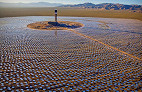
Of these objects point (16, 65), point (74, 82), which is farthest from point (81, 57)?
point (16, 65)

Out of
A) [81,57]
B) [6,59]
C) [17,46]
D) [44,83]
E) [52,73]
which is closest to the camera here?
[44,83]

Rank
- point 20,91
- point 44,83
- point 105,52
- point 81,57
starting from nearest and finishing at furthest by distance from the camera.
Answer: point 20,91, point 44,83, point 81,57, point 105,52

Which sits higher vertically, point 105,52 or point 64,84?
point 105,52

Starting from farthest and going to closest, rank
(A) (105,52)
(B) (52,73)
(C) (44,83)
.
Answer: (A) (105,52), (B) (52,73), (C) (44,83)

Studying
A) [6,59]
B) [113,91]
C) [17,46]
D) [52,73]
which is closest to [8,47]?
[17,46]

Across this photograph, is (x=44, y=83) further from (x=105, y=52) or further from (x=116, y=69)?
(x=105, y=52)

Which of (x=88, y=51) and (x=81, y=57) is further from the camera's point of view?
(x=88, y=51)

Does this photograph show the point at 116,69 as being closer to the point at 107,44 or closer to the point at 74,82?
the point at 74,82

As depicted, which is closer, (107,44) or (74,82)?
(74,82)

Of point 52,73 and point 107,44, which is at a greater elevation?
point 107,44

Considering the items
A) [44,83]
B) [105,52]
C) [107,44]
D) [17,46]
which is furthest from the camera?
[107,44]
